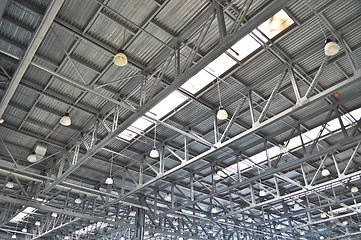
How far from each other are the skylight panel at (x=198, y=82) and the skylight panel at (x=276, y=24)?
3.56 metres

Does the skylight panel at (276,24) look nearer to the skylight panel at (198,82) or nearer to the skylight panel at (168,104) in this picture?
the skylight panel at (198,82)

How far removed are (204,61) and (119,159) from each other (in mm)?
14603

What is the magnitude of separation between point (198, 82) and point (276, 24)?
16.0 ft

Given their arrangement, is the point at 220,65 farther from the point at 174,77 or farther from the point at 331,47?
the point at 331,47

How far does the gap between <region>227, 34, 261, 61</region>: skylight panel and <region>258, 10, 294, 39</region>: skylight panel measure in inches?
26.5

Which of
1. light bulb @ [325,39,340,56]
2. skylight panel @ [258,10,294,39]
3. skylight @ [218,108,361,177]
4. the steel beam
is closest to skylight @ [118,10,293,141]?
skylight panel @ [258,10,294,39]

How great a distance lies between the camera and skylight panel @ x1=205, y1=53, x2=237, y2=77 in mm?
13828

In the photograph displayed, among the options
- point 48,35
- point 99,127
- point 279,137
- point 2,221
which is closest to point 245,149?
point 279,137

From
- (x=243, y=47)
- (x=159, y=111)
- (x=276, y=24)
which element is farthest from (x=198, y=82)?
(x=276, y=24)

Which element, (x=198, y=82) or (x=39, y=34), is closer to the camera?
(x=39, y=34)

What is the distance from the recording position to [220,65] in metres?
14.2

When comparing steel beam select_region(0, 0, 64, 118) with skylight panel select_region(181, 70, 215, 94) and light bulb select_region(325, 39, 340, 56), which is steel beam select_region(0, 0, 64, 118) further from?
light bulb select_region(325, 39, 340, 56)

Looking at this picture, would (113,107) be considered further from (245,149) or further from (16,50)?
(245,149)

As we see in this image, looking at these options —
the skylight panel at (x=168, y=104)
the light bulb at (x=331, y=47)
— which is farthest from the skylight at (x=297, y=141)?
the light bulb at (x=331, y=47)
